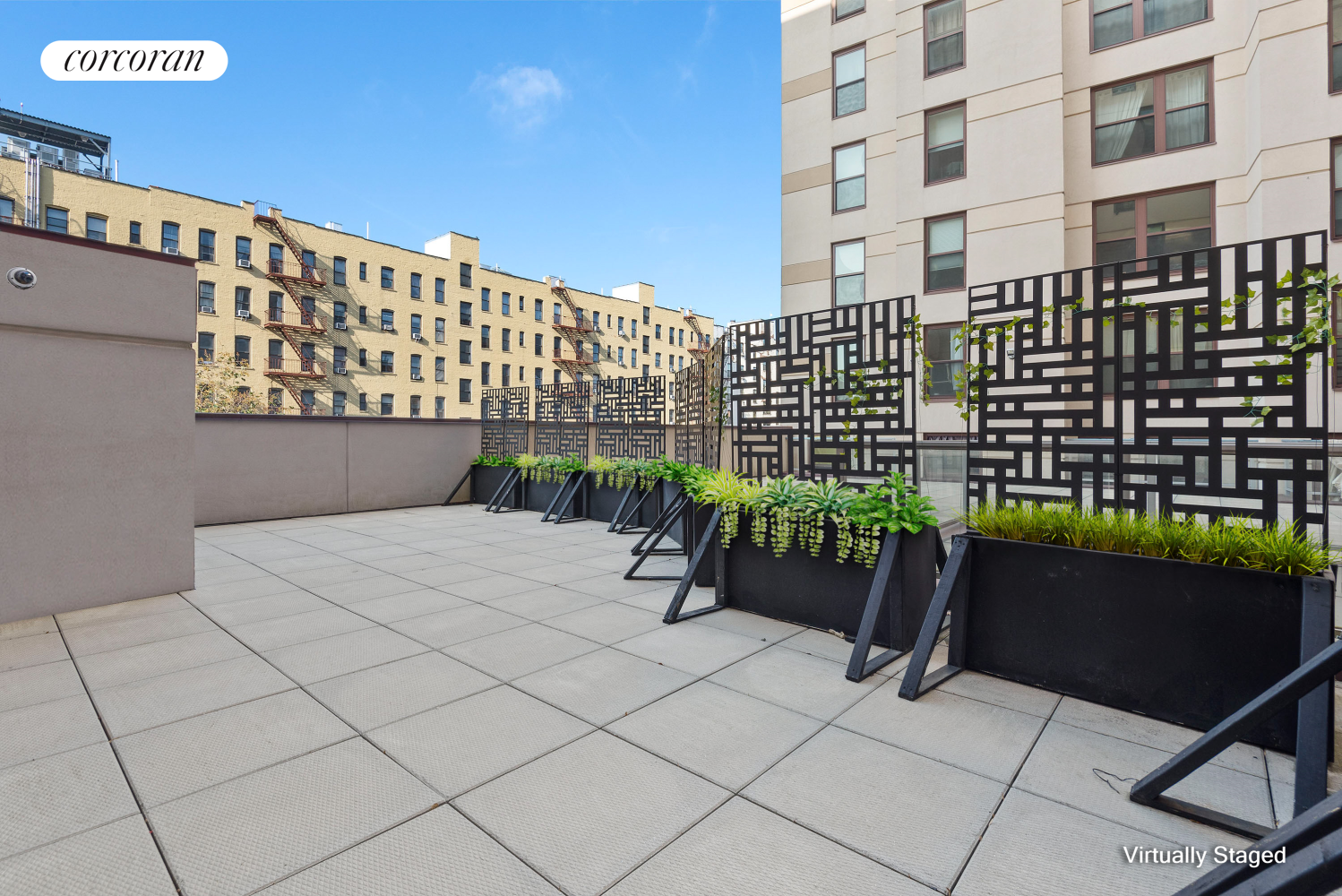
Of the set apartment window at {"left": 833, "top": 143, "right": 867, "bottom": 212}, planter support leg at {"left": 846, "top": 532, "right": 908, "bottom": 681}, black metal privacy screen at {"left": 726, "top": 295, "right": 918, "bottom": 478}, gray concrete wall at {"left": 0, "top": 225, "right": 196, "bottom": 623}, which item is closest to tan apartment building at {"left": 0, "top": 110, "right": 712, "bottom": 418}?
apartment window at {"left": 833, "top": 143, "right": 867, "bottom": 212}

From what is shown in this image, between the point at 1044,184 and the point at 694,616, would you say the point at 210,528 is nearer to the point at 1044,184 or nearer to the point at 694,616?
the point at 694,616

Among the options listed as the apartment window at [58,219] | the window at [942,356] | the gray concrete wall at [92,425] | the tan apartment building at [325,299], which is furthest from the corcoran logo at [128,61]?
the apartment window at [58,219]

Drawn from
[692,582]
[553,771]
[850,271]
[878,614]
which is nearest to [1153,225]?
[850,271]

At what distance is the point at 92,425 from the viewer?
17.2 ft

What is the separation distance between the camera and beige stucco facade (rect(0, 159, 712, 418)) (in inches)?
1280

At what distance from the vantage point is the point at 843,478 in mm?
4781

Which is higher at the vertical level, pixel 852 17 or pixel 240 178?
pixel 240 178

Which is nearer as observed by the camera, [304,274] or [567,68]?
[567,68]

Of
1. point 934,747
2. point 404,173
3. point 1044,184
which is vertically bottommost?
point 934,747

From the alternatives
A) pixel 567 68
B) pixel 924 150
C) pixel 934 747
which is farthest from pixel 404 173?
pixel 934 747

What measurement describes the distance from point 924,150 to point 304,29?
14.6 metres

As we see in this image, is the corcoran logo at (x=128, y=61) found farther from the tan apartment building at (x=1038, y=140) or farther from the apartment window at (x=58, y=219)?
the apartment window at (x=58, y=219)

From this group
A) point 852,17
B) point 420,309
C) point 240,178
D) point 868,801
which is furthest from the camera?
point 420,309

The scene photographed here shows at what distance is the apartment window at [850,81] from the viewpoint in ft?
52.6
